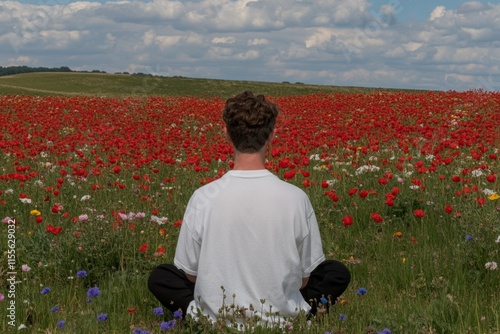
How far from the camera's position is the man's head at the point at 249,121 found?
142 inches

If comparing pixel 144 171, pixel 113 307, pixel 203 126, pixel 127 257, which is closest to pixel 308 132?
pixel 144 171

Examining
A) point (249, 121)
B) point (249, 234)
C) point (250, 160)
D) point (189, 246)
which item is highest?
point (249, 121)

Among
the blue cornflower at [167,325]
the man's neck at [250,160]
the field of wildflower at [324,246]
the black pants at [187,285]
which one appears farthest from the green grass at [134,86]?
the man's neck at [250,160]

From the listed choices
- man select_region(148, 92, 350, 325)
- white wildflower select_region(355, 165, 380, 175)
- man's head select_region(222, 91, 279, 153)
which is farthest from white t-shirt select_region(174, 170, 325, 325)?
white wildflower select_region(355, 165, 380, 175)

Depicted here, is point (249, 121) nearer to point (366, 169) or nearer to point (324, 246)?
point (324, 246)

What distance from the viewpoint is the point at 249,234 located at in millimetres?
3750

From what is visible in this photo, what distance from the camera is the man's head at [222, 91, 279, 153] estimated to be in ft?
11.8

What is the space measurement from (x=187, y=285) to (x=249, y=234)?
2.95ft

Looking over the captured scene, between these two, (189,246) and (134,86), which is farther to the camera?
(134,86)

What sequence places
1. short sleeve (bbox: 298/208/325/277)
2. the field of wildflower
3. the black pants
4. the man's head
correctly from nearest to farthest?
the man's head → short sleeve (bbox: 298/208/325/277) → the field of wildflower → the black pants

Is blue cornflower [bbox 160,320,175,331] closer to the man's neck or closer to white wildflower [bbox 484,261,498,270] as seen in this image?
the man's neck

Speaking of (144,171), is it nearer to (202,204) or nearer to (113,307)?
(113,307)

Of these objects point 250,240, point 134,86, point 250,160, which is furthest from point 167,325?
point 134,86

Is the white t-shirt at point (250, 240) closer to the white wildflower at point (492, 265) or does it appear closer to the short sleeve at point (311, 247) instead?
the short sleeve at point (311, 247)
